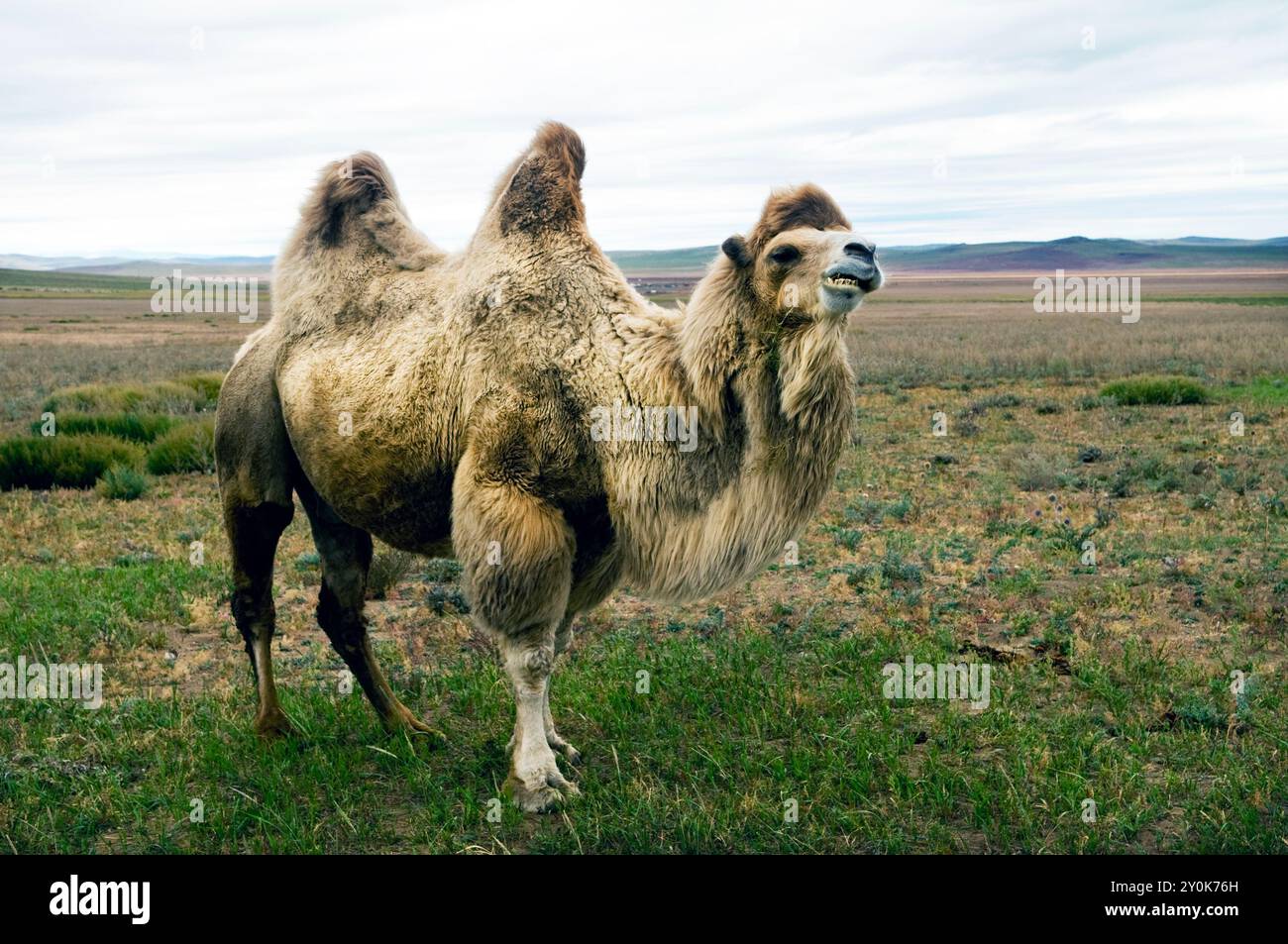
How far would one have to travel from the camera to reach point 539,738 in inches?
194

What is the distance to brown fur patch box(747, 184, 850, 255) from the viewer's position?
4.49 metres

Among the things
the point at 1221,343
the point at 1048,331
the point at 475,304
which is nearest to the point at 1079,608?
the point at 475,304

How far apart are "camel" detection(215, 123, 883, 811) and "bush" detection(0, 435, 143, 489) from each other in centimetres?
997

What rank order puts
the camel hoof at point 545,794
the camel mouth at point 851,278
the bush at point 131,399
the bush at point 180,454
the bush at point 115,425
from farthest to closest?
the bush at point 131,399, the bush at point 115,425, the bush at point 180,454, the camel hoof at point 545,794, the camel mouth at point 851,278

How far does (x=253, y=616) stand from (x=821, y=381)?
11.5ft

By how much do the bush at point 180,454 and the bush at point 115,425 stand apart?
160 cm

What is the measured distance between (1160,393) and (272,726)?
61.2 feet

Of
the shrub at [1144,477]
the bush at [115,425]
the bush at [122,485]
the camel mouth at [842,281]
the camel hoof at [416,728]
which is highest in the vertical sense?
the camel mouth at [842,281]

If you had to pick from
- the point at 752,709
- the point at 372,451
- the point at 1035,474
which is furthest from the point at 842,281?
the point at 1035,474

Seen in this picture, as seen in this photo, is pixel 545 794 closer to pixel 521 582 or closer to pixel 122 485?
pixel 521 582

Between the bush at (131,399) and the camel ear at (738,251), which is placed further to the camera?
the bush at (131,399)

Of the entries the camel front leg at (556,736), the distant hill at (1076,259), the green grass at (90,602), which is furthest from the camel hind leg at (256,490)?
the distant hill at (1076,259)

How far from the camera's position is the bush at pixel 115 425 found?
1714cm

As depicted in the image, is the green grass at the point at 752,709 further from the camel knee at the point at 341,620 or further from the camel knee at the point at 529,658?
the camel knee at the point at 529,658
